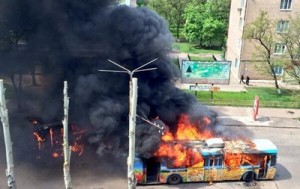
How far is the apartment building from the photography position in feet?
122

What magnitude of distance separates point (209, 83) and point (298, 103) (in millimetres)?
7984

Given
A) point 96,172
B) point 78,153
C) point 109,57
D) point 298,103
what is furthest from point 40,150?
point 298,103

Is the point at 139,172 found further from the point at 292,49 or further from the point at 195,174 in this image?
the point at 292,49

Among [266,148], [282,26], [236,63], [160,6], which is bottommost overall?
[266,148]

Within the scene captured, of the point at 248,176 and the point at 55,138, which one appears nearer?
the point at 248,176

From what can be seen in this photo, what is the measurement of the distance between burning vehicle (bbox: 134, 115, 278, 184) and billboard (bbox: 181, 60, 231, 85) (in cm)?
1002

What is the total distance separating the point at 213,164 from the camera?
20250 mm

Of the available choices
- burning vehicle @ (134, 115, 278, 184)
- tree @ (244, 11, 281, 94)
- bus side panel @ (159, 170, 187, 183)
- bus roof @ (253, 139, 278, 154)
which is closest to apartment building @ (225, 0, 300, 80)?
tree @ (244, 11, 281, 94)

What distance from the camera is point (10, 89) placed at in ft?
85.8

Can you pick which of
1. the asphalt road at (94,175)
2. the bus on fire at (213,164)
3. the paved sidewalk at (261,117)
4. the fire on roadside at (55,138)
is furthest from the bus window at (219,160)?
the paved sidewalk at (261,117)

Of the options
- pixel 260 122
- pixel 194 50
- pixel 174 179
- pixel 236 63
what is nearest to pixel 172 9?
pixel 194 50

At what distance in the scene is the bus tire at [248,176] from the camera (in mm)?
20734

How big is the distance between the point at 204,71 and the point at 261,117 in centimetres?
571

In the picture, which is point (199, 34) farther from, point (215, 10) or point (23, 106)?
point (23, 106)
